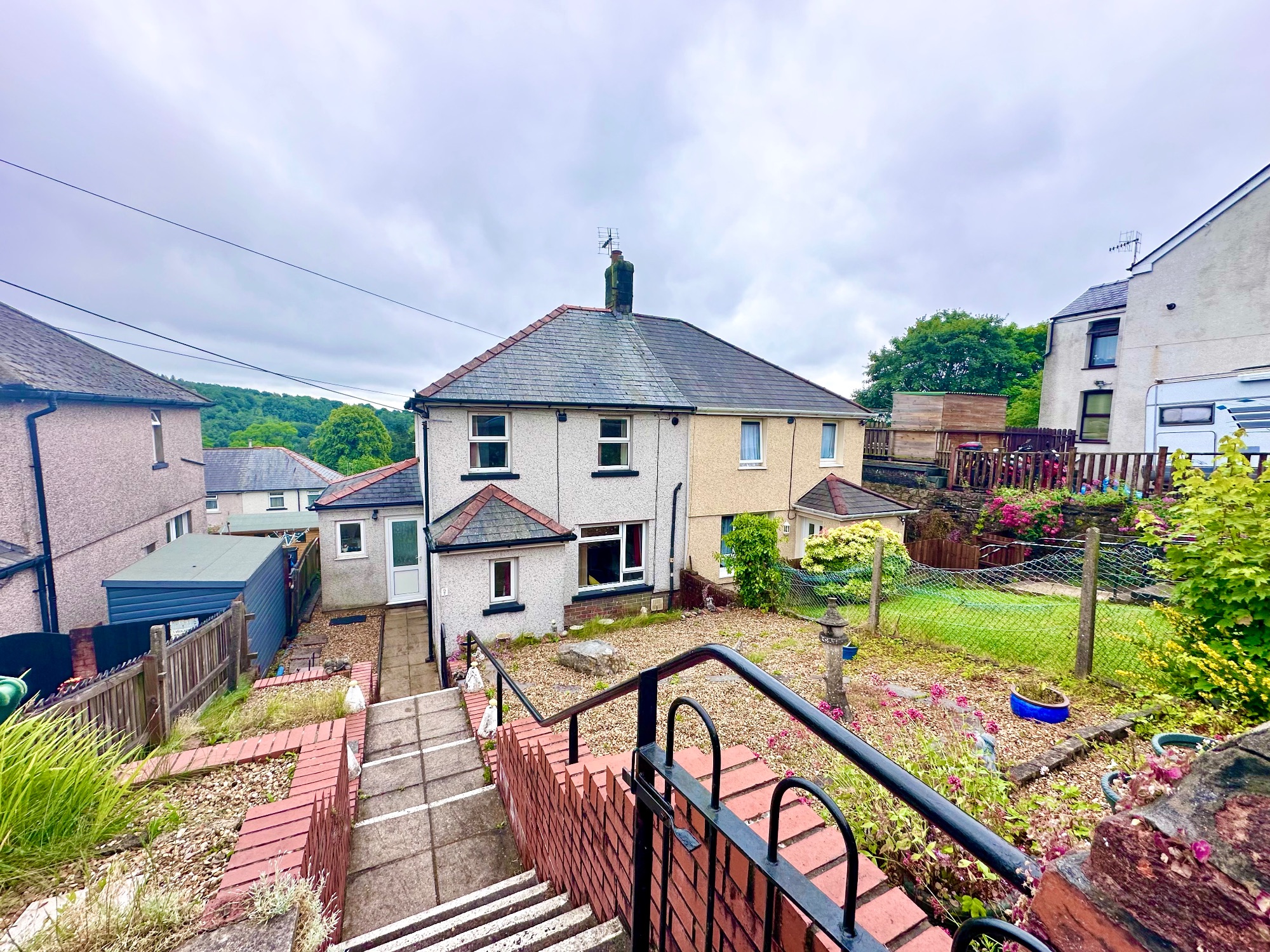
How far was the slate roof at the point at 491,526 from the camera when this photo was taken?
10141 mm

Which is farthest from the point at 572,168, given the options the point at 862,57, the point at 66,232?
the point at 66,232

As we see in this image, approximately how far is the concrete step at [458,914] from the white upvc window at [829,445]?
13764 mm

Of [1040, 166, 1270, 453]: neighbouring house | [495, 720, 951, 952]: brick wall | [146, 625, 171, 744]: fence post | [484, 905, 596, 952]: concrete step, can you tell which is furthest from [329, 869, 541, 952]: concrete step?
[1040, 166, 1270, 453]: neighbouring house

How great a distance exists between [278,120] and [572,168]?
25.4 ft

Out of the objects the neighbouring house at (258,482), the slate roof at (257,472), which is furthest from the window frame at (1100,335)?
the neighbouring house at (258,482)

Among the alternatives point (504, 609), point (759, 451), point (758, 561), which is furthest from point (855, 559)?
point (504, 609)

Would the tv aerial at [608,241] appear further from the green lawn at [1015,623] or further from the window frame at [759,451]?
the green lawn at [1015,623]

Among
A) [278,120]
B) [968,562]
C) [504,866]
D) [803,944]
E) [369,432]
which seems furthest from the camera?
[369,432]

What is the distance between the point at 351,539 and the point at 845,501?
1387 centimetres

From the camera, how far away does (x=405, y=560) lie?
46.1ft

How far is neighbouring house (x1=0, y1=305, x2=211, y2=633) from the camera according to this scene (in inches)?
362

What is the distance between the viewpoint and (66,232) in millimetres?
13516

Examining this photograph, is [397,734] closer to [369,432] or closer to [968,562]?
[968,562]

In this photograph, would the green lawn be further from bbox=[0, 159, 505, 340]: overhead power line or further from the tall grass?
bbox=[0, 159, 505, 340]: overhead power line
